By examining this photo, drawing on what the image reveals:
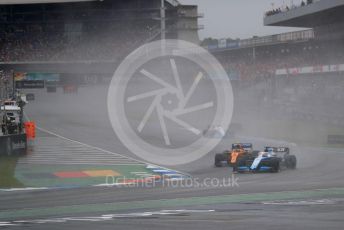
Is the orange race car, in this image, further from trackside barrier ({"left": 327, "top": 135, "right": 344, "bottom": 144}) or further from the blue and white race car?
trackside barrier ({"left": 327, "top": 135, "right": 344, "bottom": 144})

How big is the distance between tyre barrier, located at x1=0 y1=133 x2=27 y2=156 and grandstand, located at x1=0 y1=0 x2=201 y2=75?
27.9m

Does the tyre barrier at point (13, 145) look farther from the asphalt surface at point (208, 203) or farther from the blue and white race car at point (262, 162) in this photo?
the blue and white race car at point (262, 162)

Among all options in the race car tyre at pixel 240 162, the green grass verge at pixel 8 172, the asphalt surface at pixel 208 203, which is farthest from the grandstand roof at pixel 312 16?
the green grass verge at pixel 8 172

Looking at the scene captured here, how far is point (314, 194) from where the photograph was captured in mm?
13328

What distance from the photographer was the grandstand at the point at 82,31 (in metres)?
52.6

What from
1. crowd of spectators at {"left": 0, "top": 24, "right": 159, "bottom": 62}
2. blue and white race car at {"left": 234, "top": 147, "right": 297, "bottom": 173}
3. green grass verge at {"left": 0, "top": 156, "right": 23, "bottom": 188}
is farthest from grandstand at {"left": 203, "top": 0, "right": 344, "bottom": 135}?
green grass verge at {"left": 0, "top": 156, "right": 23, "bottom": 188}

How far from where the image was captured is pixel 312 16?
1807 inches

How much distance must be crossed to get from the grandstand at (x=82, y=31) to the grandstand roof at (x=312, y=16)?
22.3ft

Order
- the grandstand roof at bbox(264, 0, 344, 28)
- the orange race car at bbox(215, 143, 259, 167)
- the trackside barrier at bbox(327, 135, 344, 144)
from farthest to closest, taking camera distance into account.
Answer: the grandstand roof at bbox(264, 0, 344, 28)
the trackside barrier at bbox(327, 135, 344, 144)
the orange race car at bbox(215, 143, 259, 167)

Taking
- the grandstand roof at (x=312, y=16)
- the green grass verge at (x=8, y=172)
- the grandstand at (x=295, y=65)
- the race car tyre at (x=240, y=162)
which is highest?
the grandstand roof at (x=312, y=16)

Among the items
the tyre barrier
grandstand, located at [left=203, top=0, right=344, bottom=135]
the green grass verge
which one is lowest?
the green grass verge

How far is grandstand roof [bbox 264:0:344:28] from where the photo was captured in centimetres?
4266

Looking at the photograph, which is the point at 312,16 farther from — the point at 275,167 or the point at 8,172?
the point at 8,172

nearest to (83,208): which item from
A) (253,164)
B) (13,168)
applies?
(253,164)
